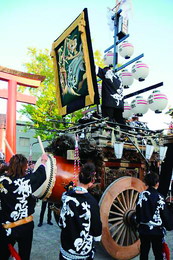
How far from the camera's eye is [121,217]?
12.6ft

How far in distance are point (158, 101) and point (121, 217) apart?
3.33 metres

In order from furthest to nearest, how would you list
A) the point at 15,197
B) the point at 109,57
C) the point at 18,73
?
the point at 18,73
the point at 109,57
the point at 15,197

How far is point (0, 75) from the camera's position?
329 inches

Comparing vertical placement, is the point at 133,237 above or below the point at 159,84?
below

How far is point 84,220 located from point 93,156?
1708 mm

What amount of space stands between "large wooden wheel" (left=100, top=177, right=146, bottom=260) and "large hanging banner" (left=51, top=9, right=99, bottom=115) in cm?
162

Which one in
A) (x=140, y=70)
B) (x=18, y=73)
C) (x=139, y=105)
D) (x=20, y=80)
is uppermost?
(x=18, y=73)

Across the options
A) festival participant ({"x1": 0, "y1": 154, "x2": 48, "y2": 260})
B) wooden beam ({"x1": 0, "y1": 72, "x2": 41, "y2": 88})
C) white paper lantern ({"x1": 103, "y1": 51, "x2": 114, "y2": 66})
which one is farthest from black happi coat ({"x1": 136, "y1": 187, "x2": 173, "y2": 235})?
wooden beam ({"x1": 0, "y1": 72, "x2": 41, "y2": 88})

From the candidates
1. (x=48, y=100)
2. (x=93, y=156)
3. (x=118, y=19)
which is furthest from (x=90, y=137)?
(x=48, y=100)

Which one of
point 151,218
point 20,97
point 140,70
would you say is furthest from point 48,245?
point 20,97

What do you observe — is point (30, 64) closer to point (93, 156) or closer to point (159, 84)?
point (159, 84)

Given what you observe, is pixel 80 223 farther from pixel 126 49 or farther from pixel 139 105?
pixel 126 49

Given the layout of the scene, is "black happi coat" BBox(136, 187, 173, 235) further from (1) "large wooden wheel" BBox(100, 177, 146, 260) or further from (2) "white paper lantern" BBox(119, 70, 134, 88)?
(2) "white paper lantern" BBox(119, 70, 134, 88)

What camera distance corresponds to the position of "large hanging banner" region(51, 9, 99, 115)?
158 inches
